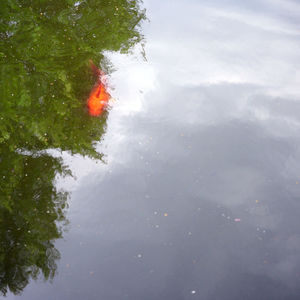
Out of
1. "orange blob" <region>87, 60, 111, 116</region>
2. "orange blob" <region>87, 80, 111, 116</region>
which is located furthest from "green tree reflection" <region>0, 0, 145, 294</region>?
"orange blob" <region>87, 80, 111, 116</region>

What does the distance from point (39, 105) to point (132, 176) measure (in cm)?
338

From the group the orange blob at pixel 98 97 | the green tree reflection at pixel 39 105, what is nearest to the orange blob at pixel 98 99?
the orange blob at pixel 98 97

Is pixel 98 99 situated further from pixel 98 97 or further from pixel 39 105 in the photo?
pixel 39 105

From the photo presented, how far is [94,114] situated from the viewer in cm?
1166

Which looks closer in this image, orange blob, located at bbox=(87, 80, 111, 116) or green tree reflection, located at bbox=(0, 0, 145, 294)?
green tree reflection, located at bbox=(0, 0, 145, 294)

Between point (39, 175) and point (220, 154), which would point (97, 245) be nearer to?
point (39, 175)

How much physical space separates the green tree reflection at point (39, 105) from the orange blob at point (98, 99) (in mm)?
940

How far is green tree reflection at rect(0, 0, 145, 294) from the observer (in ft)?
22.2

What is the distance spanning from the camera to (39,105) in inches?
333

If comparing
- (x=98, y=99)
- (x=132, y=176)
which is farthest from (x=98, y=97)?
(x=132, y=176)

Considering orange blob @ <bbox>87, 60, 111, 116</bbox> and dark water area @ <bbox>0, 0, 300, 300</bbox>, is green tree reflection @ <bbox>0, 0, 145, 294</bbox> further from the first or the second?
orange blob @ <bbox>87, 60, 111, 116</bbox>

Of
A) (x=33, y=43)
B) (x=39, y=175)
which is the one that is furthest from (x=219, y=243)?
(x=33, y=43)

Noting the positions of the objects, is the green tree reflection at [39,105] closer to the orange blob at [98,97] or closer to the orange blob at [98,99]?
the orange blob at [98,97]

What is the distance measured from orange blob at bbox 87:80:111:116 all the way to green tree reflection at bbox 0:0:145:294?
3.08 ft
